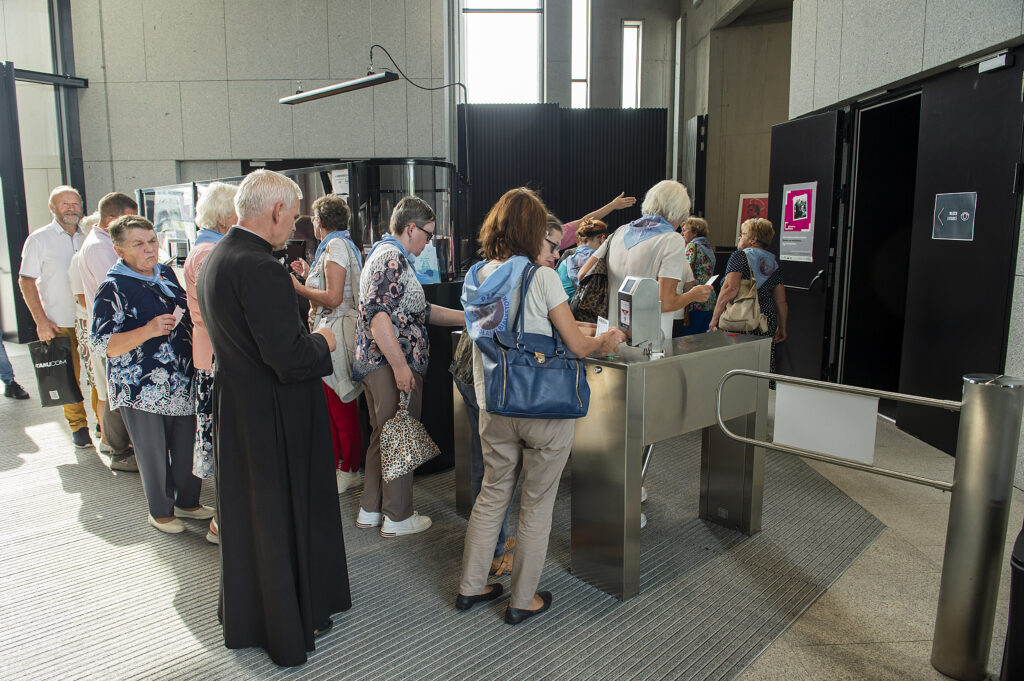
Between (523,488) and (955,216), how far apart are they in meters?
3.38

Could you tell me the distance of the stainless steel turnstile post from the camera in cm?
189

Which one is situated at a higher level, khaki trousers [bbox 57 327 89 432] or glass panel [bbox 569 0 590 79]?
glass panel [bbox 569 0 590 79]

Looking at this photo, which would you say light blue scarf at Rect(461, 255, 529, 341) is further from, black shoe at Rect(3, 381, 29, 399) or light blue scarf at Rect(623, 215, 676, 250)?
black shoe at Rect(3, 381, 29, 399)

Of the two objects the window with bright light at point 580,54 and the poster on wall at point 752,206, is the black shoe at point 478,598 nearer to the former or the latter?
the poster on wall at point 752,206

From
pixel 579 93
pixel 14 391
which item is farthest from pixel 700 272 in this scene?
pixel 579 93

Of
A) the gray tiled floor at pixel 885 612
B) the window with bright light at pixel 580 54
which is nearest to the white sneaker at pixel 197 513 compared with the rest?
the gray tiled floor at pixel 885 612

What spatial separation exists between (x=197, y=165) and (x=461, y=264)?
17.7 feet

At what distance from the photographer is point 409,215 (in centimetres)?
297

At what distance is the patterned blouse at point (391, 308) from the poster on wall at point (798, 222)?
12.4 ft

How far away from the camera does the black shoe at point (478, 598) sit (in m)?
2.49

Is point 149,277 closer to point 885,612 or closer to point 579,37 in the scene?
point 885,612

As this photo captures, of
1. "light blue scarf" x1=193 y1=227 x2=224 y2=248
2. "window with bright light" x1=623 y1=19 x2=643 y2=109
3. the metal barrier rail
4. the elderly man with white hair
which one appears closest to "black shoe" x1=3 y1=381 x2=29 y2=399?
the elderly man with white hair

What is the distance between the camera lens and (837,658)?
2211 mm

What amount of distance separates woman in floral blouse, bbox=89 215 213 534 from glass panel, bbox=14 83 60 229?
651cm
